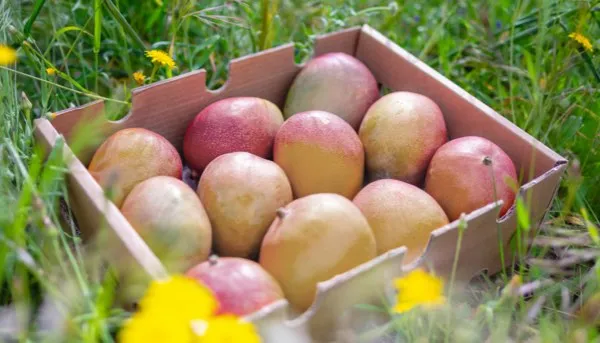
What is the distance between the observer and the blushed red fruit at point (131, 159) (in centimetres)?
112

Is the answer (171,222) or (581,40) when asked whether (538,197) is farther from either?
(171,222)

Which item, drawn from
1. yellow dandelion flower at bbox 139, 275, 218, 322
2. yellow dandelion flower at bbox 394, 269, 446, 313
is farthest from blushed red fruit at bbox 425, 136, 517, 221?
yellow dandelion flower at bbox 139, 275, 218, 322

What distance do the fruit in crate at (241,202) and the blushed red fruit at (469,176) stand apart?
260mm

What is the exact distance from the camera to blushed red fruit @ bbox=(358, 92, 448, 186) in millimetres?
1230

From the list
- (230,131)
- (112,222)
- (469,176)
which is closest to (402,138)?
(469,176)

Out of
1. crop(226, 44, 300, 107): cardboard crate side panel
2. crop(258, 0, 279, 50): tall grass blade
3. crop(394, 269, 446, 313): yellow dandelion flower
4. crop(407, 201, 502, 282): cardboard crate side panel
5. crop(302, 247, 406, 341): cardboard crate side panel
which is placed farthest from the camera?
crop(258, 0, 279, 50): tall grass blade

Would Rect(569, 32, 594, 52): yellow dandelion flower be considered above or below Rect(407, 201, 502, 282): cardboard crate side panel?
above

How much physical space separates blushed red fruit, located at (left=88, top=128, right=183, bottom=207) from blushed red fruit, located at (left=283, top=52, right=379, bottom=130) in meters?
0.29

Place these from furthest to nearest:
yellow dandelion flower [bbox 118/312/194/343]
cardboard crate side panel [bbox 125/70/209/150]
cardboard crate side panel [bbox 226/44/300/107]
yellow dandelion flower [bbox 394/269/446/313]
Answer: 1. cardboard crate side panel [bbox 226/44/300/107]
2. cardboard crate side panel [bbox 125/70/209/150]
3. yellow dandelion flower [bbox 394/269/446/313]
4. yellow dandelion flower [bbox 118/312/194/343]

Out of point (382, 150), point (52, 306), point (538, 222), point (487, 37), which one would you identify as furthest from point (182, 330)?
point (487, 37)

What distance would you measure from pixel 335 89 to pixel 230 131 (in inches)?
9.0

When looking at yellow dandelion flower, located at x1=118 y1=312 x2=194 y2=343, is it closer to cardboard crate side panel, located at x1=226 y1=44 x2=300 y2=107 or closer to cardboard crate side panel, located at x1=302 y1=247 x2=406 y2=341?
cardboard crate side panel, located at x1=302 y1=247 x2=406 y2=341

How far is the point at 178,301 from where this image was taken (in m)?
0.74

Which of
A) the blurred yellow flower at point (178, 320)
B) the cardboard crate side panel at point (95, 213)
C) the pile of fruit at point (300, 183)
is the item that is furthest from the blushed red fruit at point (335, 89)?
the blurred yellow flower at point (178, 320)
